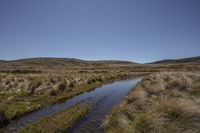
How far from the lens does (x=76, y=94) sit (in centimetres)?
1917

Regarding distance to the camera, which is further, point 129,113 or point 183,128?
point 129,113

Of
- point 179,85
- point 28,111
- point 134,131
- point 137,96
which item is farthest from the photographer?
point 179,85

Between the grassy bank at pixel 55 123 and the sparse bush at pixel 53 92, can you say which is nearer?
the grassy bank at pixel 55 123

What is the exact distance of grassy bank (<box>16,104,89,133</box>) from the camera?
8.99 m

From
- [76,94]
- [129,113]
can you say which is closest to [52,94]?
[76,94]

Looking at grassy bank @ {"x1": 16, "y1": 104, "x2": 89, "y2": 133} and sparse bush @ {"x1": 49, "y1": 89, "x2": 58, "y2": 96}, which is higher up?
sparse bush @ {"x1": 49, "y1": 89, "x2": 58, "y2": 96}

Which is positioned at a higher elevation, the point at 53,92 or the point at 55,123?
the point at 53,92

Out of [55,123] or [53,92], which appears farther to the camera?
[53,92]

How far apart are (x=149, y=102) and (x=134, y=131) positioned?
3.52 meters

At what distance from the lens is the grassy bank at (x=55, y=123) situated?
29.5 ft

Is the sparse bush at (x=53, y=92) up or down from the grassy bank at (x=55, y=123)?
up

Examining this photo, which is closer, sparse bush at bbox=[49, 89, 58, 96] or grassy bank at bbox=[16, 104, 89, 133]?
grassy bank at bbox=[16, 104, 89, 133]

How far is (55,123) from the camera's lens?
9.87m

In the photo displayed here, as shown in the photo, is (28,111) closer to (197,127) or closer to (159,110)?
(159,110)
